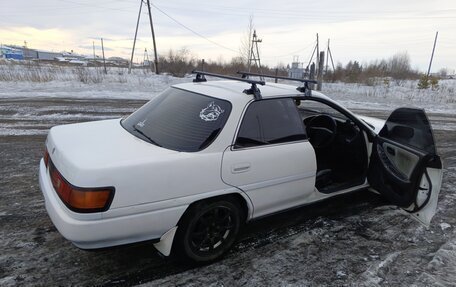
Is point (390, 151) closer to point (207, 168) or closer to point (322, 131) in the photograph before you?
point (322, 131)

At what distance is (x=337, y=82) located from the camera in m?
29.2

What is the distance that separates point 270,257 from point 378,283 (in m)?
0.93

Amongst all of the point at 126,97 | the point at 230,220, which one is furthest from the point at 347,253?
the point at 126,97

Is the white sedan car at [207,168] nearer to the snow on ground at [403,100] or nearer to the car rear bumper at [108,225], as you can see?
the car rear bumper at [108,225]

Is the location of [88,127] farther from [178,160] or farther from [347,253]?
[347,253]

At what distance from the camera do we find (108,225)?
243 cm

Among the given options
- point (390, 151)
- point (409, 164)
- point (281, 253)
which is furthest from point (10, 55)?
point (409, 164)

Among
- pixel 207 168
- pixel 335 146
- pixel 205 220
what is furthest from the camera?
pixel 335 146

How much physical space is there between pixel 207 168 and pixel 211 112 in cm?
60

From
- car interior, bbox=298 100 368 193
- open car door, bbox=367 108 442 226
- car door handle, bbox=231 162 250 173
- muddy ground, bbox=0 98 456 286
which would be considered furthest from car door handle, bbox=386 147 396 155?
car door handle, bbox=231 162 250 173

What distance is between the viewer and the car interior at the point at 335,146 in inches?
160

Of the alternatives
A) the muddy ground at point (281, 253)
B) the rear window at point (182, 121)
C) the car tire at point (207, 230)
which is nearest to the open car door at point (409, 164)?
the muddy ground at point (281, 253)

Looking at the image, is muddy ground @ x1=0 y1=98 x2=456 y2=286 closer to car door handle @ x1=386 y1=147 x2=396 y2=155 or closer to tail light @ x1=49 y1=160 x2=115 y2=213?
tail light @ x1=49 y1=160 x2=115 y2=213

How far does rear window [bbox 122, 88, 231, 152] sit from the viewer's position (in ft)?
9.59
